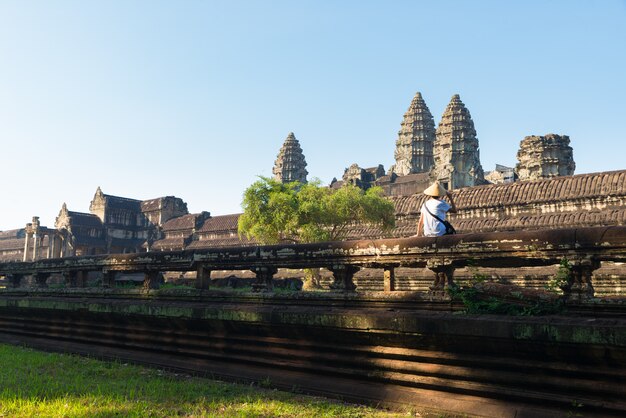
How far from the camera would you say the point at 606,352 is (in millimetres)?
4320

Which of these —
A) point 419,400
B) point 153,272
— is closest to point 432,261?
point 419,400

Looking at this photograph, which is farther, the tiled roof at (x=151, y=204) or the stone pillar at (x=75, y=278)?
the tiled roof at (x=151, y=204)

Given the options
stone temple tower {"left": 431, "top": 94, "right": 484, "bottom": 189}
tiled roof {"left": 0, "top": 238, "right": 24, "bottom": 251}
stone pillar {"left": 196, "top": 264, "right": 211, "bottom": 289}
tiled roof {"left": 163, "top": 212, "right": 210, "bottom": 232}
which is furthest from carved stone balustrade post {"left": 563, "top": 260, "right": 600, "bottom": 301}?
tiled roof {"left": 0, "top": 238, "right": 24, "bottom": 251}

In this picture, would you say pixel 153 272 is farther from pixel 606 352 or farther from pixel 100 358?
pixel 606 352

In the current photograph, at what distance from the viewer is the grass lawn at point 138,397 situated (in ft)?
17.7

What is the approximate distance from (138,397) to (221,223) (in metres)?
42.3

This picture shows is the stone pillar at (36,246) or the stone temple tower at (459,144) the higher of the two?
the stone temple tower at (459,144)

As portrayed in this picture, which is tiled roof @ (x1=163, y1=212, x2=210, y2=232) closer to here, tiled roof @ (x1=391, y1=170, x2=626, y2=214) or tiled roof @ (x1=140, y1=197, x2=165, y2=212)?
tiled roof @ (x1=140, y1=197, x2=165, y2=212)

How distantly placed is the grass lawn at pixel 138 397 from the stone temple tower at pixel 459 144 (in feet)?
222

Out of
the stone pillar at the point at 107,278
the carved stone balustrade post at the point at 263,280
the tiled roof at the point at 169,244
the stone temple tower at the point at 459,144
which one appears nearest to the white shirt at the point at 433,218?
the carved stone balustrade post at the point at 263,280

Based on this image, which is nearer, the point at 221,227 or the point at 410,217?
the point at 410,217

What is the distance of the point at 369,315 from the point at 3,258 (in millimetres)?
73811

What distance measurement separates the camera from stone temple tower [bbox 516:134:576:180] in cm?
5672

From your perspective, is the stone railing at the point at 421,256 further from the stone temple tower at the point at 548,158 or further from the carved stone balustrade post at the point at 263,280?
the stone temple tower at the point at 548,158
